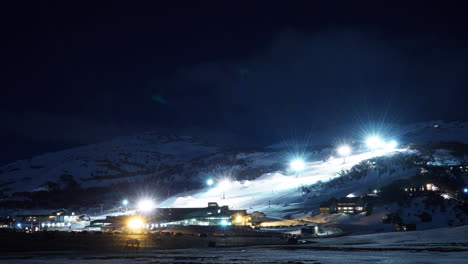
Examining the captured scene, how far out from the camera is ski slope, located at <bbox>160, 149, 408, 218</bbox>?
99300 millimetres

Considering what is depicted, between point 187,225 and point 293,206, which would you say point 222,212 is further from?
point 293,206

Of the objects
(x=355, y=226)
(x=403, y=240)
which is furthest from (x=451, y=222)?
(x=403, y=240)

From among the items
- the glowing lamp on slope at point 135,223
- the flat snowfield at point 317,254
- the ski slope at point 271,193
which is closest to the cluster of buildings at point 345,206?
the ski slope at point 271,193

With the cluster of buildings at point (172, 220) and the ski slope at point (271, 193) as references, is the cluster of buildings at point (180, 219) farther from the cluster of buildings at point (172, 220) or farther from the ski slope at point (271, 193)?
the ski slope at point (271, 193)

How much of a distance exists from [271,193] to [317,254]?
8786 cm

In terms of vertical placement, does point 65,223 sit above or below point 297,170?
below

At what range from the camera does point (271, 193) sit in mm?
117562

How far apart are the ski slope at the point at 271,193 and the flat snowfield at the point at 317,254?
47483 millimetres

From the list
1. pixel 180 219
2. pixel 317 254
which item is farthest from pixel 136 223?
pixel 317 254

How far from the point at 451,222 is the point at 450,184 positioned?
30998 millimetres

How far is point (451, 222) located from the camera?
65.7 meters

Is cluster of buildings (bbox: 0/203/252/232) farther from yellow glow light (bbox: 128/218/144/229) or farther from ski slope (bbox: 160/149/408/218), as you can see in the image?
ski slope (bbox: 160/149/408/218)

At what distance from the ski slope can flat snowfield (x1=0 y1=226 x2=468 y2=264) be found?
1869 inches

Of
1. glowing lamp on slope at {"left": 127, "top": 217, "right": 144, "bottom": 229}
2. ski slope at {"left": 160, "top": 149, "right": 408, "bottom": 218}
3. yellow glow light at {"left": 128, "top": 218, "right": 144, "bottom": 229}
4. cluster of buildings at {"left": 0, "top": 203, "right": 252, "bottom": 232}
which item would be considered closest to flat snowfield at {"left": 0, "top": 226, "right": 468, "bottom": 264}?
cluster of buildings at {"left": 0, "top": 203, "right": 252, "bottom": 232}
